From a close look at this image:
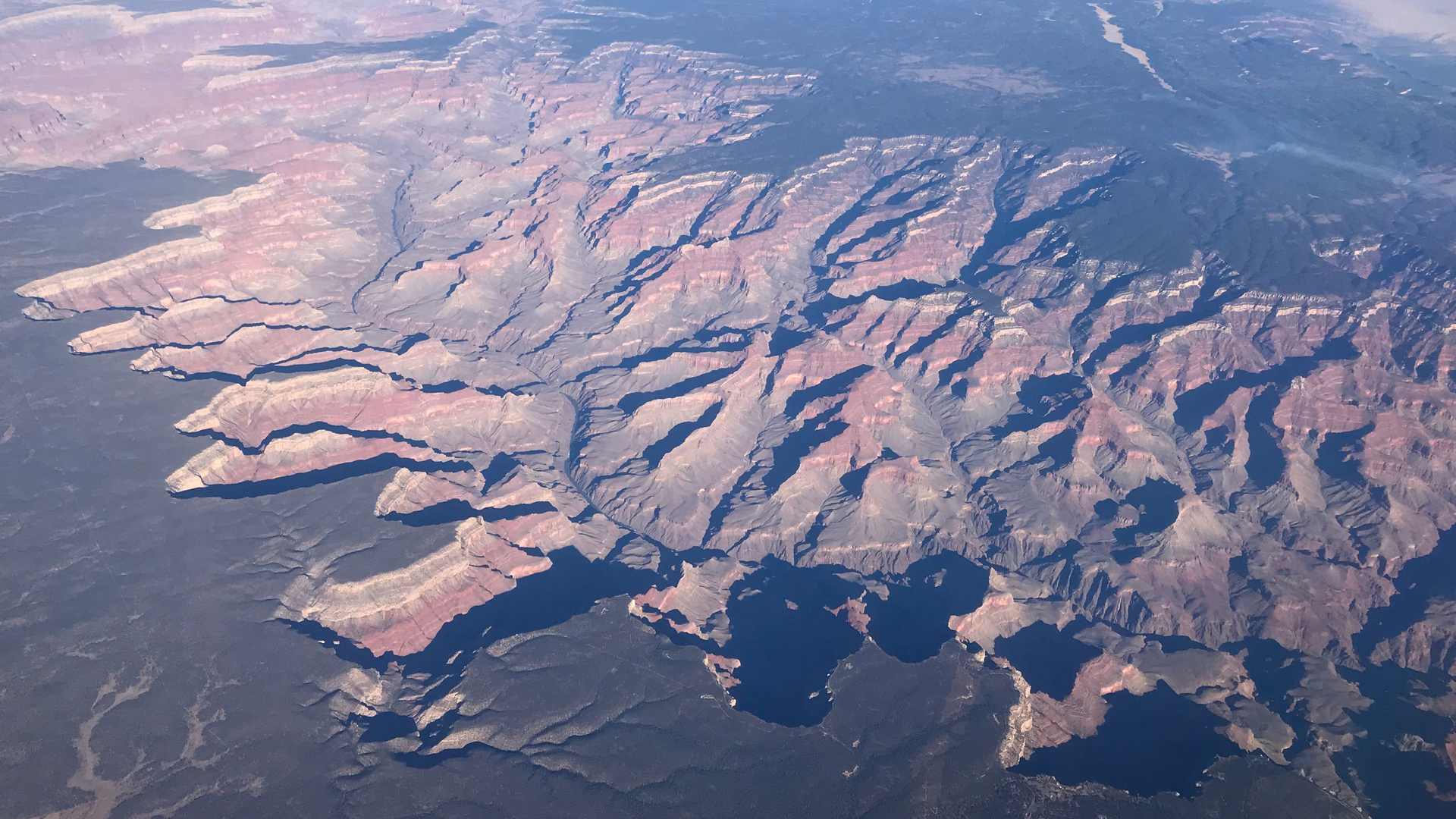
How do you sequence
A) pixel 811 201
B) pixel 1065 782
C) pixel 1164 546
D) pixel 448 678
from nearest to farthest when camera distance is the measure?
pixel 1065 782 → pixel 448 678 → pixel 1164 546 → pixel 811 201

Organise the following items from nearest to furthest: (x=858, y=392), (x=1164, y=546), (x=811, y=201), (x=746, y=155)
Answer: (x=1164, y=546), (x=858, y=392), (x=811, y=201), (x=746, y=155)

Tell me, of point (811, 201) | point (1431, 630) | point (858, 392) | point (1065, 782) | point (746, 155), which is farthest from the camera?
point (746, 155)

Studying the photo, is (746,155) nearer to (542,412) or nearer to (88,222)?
(542,412)

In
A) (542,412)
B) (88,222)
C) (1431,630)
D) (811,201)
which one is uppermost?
(88,222)

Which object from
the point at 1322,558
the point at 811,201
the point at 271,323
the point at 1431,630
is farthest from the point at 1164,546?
the point at 271,323

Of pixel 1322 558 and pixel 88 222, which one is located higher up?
pixel 88 222

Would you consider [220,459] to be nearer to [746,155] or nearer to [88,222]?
[88,222]

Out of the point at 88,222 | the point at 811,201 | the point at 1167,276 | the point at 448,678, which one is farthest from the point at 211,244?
the point at 1167,276

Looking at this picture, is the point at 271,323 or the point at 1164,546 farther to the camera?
the point at 271,323

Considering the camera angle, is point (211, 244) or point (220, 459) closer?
point (220, 459)

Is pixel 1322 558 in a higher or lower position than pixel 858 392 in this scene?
lower
